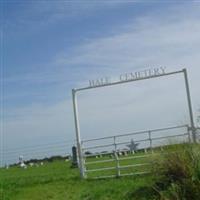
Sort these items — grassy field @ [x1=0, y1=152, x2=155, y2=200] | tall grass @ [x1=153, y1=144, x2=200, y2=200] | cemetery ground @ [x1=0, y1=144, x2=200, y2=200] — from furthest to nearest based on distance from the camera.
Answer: grassy field @ [x1=0, y1=152, x2=155, y2=200] → cemetery ground @ [x1=0, y1=144, x2=200, y2=200] → tall grass @ [x1=153, y1=144, x2=200, y2=200]

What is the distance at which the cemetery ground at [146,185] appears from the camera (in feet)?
45.6

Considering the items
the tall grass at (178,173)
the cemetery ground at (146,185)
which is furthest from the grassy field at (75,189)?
Result: the tall grass at (178,173)

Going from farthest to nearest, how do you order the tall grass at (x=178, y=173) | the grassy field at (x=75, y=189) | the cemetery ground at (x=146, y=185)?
the grassy field at (x=75, y=189)
the cemetery ground at (x=146, y=185)
the tall grass at (x=178, y=173)

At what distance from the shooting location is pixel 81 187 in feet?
64.2

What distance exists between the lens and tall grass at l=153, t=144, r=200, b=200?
43.8 feet

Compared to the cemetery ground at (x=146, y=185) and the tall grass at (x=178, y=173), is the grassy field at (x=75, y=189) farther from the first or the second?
the tall grass at (x=178, y=173)

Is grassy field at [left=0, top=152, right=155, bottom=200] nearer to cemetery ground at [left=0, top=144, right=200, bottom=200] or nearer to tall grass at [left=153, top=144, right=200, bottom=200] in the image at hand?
cemetery ground at [left=0, top=144, right=200, bottom=200]

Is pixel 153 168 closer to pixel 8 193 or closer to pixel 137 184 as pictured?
pixel 137 184

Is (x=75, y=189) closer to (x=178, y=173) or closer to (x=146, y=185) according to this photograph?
(x=146, y=185)

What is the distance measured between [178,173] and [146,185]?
1480 mm

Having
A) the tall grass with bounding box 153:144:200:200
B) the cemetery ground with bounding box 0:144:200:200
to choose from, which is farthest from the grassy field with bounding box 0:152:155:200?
the tall grass with bounding box 153:144:200:200

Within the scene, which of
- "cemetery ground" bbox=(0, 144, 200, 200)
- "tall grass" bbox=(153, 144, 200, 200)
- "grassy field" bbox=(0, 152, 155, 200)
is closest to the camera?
"tall grass" bbox=(153, 144, 200, 200)

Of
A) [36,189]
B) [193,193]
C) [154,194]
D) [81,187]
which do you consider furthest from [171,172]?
[36,189]

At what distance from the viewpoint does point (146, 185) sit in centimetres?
1622
